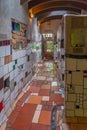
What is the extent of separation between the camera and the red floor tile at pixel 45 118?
7.87 ft

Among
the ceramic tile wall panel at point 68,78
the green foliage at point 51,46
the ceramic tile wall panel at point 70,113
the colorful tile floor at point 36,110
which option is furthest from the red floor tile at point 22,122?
the green foliage at point 51,46

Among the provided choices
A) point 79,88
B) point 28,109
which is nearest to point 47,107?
point 28,109

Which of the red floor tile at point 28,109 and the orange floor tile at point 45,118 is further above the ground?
the red floor tile at point 28,109

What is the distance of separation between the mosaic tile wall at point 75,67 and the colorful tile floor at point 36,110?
0.37 metres

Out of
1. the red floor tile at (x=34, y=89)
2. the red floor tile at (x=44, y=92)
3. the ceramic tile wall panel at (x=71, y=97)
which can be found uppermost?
the ceramic tile wall panel at (x=71, y=97)

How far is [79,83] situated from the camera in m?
2.26

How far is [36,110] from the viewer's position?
2816 mm

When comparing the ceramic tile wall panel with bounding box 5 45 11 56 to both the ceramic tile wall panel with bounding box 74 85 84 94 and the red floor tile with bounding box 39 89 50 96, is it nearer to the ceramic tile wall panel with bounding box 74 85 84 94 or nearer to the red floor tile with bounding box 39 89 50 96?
the ceramic tile wall panel with bounding box 74 85 84 94

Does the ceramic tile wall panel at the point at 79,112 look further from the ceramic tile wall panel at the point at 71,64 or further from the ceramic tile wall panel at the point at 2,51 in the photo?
the ceramic tile wall panel at the point at 2,51

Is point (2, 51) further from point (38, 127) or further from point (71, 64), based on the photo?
point (38, 127)

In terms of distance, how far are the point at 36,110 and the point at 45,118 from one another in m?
0.34

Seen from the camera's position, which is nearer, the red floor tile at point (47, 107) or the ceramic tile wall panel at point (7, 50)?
the ceramic tile wall panel at point (7, 50)

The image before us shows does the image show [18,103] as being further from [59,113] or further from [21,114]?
[59,113]

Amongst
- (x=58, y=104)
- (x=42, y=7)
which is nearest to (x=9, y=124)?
(x=58, y=104)
